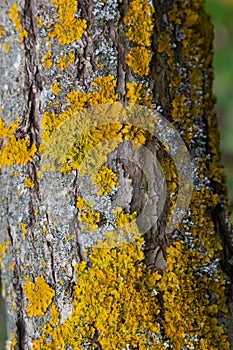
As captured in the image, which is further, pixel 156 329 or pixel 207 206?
pixel 207 206

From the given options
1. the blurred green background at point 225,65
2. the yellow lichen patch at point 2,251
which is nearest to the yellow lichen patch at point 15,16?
the yellow lichen patch at point 2,251

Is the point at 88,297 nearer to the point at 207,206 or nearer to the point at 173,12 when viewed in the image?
the point at 207,206

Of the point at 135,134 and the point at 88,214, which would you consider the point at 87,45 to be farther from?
the point at 88,214

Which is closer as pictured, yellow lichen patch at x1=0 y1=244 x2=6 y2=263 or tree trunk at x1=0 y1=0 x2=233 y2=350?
tree trunk at x1=0 y1=0 x2=233 y2=350

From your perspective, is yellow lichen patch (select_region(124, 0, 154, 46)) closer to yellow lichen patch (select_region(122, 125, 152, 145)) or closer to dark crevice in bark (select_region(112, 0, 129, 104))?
dark crevice in bark (select_region(112, 0, 129, 104))

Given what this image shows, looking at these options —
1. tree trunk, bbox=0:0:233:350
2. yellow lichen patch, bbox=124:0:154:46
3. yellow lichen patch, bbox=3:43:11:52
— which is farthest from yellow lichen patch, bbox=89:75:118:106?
yellow lichen patch, bbox=3:43:11:52

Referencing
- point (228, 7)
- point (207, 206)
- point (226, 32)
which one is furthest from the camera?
point (226, 32)

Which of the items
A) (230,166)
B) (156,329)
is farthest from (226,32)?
(156,329)

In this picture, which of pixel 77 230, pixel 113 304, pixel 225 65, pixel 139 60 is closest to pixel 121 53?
pixel 139 60
